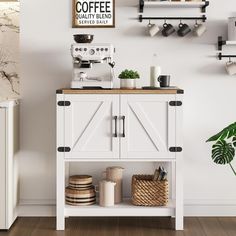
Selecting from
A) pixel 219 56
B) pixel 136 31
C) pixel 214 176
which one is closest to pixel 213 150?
pixel 214 176

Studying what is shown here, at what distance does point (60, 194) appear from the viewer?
442cm

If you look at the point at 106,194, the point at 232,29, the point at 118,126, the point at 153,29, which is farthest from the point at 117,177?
the point at 232,29

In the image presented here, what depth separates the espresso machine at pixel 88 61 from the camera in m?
4.44

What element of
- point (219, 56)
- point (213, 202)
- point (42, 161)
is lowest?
point (213, 202)

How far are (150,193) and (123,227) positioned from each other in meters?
0.35

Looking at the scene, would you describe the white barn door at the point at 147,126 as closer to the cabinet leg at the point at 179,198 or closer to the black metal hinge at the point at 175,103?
the black metal hinge at the point at 175,103

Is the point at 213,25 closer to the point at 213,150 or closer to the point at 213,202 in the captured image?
the point at 213,150

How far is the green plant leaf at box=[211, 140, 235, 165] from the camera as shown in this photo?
14.7 ft

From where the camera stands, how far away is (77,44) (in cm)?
446

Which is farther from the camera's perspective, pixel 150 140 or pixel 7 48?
pixel 7 48

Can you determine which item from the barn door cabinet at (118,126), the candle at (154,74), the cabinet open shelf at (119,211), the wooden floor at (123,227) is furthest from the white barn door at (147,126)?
the wooden floor at (123,227)

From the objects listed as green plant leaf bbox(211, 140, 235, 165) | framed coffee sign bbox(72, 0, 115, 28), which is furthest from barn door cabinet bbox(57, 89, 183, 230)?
framed coffee sign bbox(72, 0, 115, 28)

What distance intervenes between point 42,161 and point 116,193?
2.41ft

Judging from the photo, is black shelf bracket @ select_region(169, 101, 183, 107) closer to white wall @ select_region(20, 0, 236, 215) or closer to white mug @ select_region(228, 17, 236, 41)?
white wall @ select_region(20, 0, 236, 215)
